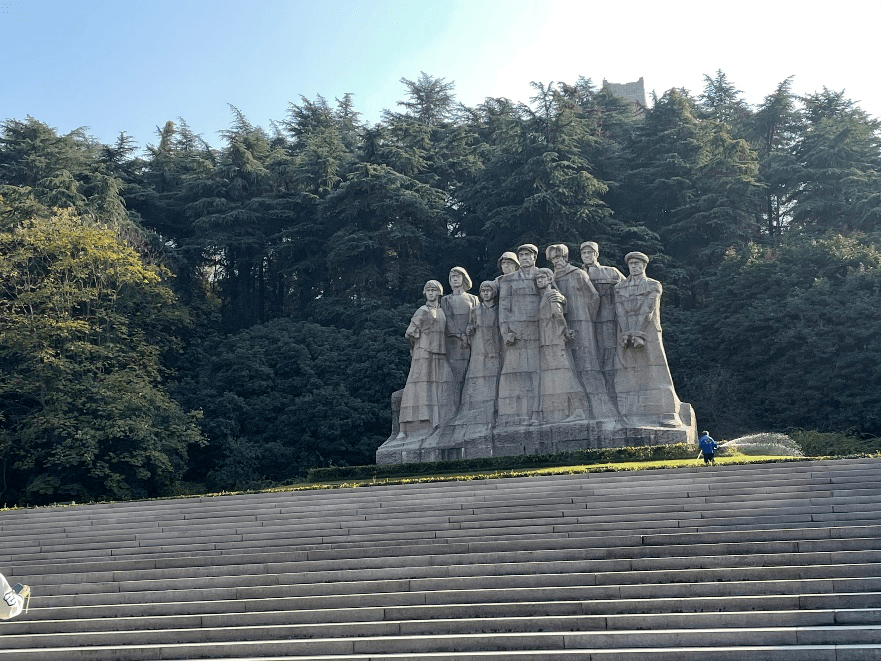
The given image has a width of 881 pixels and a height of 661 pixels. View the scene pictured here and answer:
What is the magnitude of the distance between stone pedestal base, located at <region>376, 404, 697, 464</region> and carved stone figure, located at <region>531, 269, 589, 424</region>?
367 mm

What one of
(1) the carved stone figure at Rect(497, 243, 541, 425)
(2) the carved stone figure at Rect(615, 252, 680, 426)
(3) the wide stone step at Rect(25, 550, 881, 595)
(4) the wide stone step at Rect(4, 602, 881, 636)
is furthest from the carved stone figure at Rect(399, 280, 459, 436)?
(4) the wide stone step at Rect(4, 602, 881, 636)

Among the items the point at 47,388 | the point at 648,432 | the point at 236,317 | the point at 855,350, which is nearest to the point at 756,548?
the point at 648,432

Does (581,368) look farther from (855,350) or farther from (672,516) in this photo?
(855,350)

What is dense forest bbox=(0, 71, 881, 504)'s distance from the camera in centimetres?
2952

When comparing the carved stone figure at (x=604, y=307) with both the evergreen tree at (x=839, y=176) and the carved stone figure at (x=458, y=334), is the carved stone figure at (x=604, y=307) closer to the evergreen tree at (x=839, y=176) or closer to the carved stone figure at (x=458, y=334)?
the carved stone figure at (x=458, y=334)

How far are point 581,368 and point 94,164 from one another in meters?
24.4

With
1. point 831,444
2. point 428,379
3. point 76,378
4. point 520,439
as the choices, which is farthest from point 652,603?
point 76,378

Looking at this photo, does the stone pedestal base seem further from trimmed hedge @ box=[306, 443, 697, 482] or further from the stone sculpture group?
trimmed hedge @ box=[306, 443, 697, 482]

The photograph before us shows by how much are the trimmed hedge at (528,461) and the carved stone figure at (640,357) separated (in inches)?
61.0

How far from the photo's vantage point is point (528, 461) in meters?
21.6

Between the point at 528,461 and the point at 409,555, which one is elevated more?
the point at 528,461

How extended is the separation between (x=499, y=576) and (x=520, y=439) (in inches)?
427

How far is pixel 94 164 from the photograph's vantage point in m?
39.2

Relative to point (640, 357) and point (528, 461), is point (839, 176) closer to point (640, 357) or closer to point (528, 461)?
point (640, 357)
